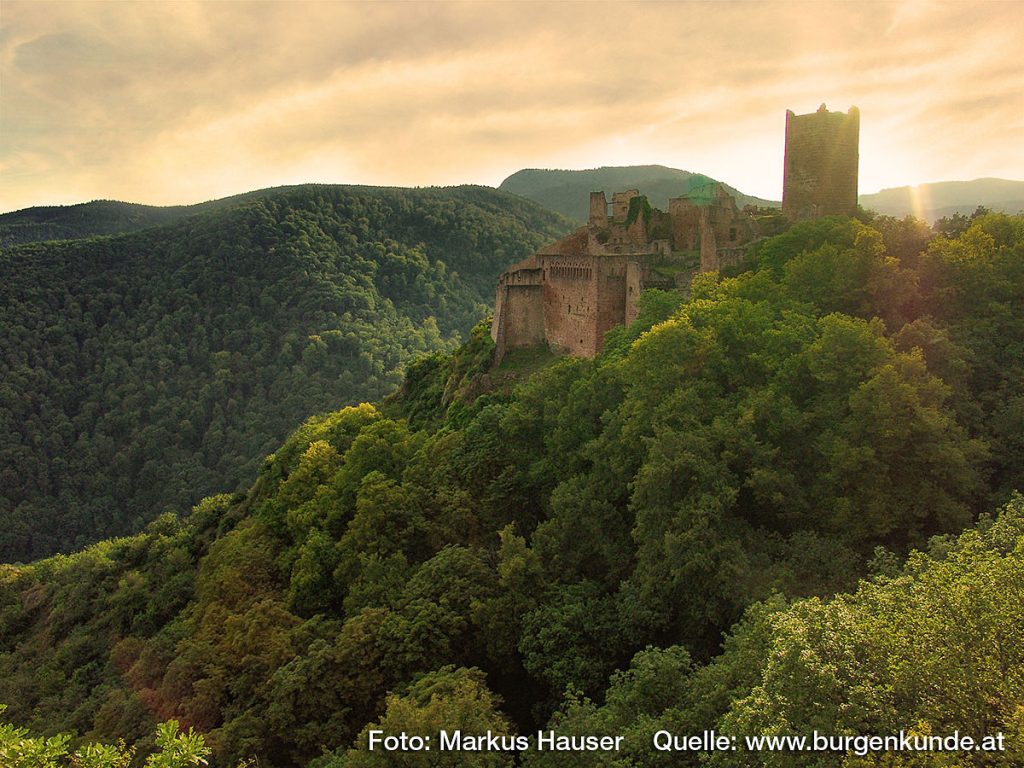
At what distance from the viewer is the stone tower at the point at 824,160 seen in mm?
34125

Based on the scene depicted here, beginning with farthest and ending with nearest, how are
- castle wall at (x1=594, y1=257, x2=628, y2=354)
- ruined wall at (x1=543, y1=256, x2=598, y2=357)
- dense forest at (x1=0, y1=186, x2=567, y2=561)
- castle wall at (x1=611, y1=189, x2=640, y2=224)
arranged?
dense forest at (x1=0, y1=186, x2=567, y2=561)
castle wall at (x1=611, y1=189, x2=640, y2=224)
ruined wall at (x1=543, y1=256, x2=598, y2=357)
castle wall at (x1=594, y1=257, x2=628, y2=354)

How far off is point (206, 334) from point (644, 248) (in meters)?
110

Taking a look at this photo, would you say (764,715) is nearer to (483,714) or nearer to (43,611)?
(483,714)

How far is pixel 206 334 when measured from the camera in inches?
5128

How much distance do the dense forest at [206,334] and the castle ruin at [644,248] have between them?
6758cm

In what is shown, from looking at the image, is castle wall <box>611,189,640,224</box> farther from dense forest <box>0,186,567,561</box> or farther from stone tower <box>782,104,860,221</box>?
dense forest <box>0,186,567,561</box>

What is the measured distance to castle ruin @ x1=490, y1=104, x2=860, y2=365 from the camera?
34312 mm

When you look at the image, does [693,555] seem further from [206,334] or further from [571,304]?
[206,334]

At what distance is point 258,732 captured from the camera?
19625 millimetres

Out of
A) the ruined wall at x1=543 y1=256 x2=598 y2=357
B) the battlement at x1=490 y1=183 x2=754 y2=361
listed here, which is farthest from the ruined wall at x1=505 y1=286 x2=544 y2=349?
the ruined wall at x1=543 y1=256 x2=598 y2=357

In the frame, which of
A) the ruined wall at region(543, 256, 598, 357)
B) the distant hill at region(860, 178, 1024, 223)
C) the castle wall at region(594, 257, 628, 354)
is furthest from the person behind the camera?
the distant hill at region(860, 178, 1024, 223)

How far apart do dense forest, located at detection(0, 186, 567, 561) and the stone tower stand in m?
82.0

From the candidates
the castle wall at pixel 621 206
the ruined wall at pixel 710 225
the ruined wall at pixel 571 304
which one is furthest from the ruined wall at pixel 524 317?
the ruined wall at pixel 710 225

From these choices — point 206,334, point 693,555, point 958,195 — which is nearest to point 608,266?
point 693,555
